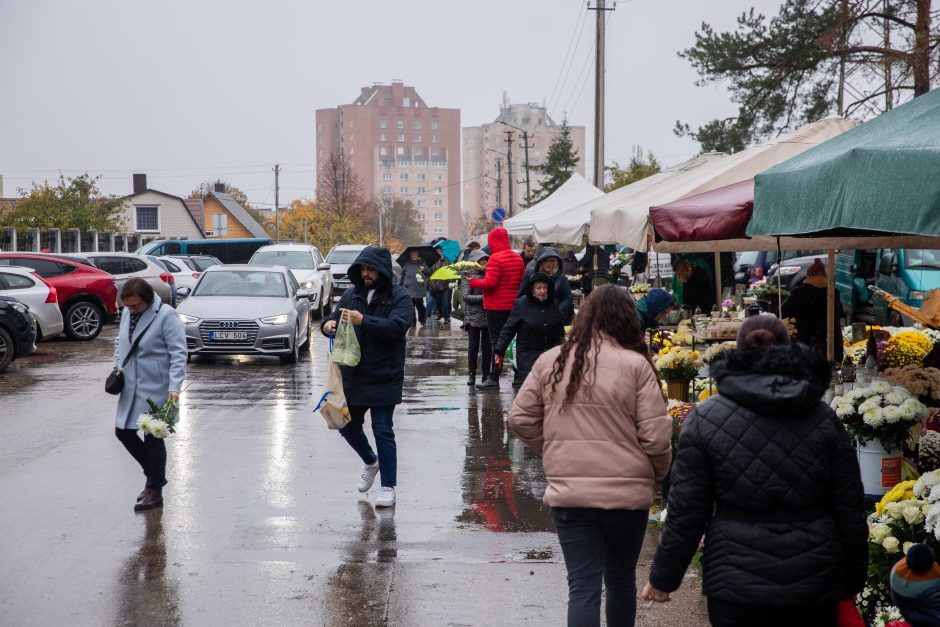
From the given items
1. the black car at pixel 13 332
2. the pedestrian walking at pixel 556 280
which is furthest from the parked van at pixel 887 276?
the black car at pixel 13 332

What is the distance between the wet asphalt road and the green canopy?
210 centimetres

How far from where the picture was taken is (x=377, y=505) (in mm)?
7535

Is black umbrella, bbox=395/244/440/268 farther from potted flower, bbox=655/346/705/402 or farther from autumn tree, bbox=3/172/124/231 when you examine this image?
autumn tree, bbox=3/172/124/231

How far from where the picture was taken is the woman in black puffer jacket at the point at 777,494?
3.36 metres

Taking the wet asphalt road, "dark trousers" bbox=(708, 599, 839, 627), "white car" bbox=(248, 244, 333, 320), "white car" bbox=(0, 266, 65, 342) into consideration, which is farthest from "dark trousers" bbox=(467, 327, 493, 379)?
"white car" bbox=(248, 244, 333, 320)

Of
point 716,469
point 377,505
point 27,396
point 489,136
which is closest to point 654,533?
point 377,505

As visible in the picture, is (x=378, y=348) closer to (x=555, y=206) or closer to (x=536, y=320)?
(x=536, y=320)

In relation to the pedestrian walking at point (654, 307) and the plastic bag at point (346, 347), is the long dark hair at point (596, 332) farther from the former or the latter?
the pedestrian walking at point (654, 307)

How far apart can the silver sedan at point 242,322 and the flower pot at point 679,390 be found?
8917mm

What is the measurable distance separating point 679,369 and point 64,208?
46.4 m

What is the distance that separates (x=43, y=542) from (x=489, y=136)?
188 meters

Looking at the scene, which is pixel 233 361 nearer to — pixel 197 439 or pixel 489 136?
pixel 197 439

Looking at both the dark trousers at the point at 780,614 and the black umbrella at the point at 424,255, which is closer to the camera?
the dark trousers at the point at 780,614

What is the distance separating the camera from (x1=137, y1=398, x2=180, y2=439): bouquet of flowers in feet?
23.9
